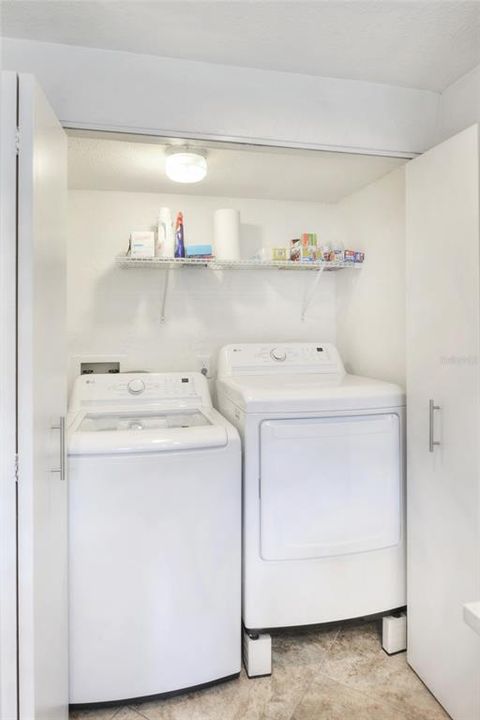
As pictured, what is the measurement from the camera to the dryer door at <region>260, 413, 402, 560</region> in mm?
1715

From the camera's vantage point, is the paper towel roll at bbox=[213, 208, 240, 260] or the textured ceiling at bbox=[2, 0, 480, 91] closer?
the textured ceiling at bbox=[2, 0, 480, 91]

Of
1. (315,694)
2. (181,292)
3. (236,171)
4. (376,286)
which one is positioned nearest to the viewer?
(315,694)

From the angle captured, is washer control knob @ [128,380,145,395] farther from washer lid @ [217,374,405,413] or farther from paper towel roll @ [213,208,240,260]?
paper towel roll @ [213,208,240,260]

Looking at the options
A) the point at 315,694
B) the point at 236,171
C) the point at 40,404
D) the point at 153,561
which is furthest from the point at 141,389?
the point at 315,694

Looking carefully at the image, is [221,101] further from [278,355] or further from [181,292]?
[278,355]

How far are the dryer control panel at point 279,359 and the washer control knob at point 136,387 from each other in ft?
1.45

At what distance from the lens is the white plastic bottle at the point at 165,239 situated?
7.31 ft

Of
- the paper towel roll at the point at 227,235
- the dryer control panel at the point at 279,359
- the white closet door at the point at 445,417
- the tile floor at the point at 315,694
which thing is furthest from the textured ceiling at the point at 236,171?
the tile floor at the point at 315,694

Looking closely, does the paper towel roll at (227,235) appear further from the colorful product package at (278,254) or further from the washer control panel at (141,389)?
the washer control panel at (141,389)

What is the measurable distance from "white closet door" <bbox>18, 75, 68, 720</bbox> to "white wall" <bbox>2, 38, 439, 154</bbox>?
23 centimetres

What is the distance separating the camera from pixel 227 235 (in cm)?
236

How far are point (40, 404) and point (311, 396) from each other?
103cm

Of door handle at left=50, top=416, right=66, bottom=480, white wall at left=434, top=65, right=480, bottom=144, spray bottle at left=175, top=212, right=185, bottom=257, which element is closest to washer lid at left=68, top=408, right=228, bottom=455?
door handle at left=50, top=416, right=66, bottom=480

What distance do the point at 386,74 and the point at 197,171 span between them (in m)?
0.85
